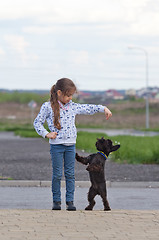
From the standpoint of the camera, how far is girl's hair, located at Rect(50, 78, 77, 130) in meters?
8.27

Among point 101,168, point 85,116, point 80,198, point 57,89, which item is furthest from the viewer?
point 85,116

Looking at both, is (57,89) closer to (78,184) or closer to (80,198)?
(80,198)

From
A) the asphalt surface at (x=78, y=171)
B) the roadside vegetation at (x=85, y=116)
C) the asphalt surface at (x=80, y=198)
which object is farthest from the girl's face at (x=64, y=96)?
the roadside vegetation at (x=85, y=116)

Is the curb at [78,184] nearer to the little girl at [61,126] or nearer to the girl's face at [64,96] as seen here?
the little girl at [61,126]

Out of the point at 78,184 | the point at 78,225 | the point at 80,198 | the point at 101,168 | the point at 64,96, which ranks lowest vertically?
the point at 78,184

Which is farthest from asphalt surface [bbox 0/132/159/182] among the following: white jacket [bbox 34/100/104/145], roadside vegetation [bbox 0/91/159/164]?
roadside vegetation [bbox 0/91/159/164]

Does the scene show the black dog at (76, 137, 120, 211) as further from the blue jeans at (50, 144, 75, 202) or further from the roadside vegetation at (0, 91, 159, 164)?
the roadside vegetation at (0, 91, 159, 164)

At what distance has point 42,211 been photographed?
8.02 metres

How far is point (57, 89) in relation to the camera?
8.38 metres

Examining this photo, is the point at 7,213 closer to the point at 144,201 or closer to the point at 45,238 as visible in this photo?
the point at 45,238

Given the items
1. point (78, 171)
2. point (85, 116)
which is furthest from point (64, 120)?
point (85, 116)

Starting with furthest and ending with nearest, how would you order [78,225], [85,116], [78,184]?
[85,116], [78,184], [78,225]

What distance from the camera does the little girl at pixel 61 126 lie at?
8289 millimetres

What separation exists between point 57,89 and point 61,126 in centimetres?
46
